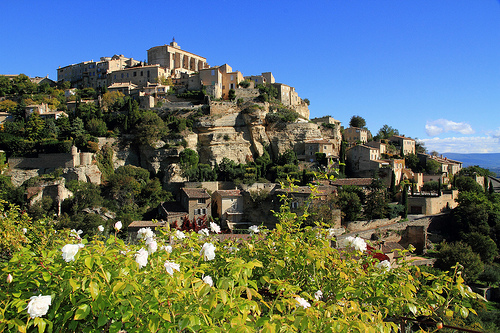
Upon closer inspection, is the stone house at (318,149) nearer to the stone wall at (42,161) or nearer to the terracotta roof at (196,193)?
the terracotta roof at (196,193)

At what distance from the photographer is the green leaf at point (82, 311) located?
276 cm

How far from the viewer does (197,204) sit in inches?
1064

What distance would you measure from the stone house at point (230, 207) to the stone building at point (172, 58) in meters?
30.9

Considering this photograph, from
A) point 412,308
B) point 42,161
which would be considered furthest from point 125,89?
point 412,308

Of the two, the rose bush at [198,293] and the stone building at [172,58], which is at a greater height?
the stone building at [172,58]

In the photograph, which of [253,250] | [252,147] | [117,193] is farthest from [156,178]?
[253,250]

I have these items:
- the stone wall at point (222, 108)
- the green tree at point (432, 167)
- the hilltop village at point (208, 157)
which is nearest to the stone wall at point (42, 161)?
the hilltop village at point (208, 157)

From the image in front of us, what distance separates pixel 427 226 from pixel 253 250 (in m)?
29.2

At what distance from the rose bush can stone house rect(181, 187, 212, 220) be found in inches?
899

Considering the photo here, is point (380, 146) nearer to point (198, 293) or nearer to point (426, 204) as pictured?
point (426, 204)

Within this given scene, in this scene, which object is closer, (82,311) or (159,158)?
(82,311)

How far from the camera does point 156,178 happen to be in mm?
32812

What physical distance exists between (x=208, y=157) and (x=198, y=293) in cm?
3358

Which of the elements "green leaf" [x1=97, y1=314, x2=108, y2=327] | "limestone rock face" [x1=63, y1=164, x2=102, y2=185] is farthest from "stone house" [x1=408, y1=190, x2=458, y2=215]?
"green leaf" [x1=97, y1=314, x2=108, y2=327]
